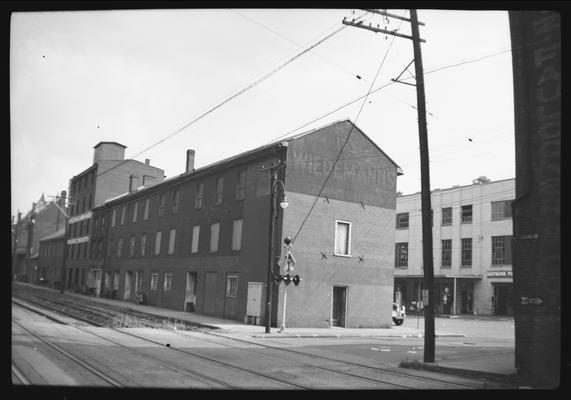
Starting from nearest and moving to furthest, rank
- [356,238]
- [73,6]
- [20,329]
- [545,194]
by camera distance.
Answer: [73,6]
[545,194]
[20,329]
[356,238]

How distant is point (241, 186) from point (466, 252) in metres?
12.6

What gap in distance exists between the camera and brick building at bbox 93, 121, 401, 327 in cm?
2459

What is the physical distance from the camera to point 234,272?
2692cm

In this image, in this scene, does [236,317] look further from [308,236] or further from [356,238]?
[356,238]

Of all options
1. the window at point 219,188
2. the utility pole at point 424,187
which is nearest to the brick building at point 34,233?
the window at point 219,188

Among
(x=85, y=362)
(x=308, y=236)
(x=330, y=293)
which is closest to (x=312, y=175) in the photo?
(x=308, y=236)

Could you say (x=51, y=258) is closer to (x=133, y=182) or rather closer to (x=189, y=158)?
(x=133, y=182)

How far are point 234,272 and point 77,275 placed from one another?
32.7 m

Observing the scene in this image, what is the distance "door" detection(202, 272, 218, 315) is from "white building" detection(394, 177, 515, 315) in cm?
1077

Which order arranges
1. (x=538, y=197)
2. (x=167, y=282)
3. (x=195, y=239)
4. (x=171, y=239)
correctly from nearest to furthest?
(x=538, y=197) → (x=195, y=239) → (x=167, y=282) → (x=171, y=239)

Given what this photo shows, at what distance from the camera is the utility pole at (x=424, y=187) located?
13.0 meters

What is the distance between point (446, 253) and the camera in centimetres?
3023

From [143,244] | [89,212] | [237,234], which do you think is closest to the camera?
[237,234]

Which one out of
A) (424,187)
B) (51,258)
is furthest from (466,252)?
(51,258)
